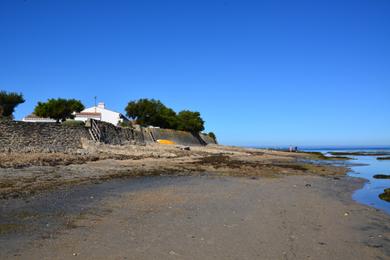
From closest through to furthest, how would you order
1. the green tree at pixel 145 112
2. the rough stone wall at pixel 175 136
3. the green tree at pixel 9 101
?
the green tree at pixel 9 101 < the rough stone wall at pixel 175 136 < the green tree at pixel 145 112

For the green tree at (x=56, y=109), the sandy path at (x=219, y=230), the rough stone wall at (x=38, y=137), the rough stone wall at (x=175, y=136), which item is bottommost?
the sandy path at (x=219, y=230)

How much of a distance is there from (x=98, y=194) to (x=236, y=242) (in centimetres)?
662

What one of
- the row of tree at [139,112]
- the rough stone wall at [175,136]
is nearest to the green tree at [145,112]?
the row of tree at [139,112]

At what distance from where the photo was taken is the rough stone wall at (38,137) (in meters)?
28.4

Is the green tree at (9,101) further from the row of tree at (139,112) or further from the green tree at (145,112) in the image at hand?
the green tree at (145,112)

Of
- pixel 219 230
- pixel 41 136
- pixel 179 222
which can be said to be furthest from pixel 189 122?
pixel 219 230

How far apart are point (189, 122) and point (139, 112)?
14.3 m

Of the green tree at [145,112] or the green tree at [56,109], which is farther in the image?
the green tree at [145,112]

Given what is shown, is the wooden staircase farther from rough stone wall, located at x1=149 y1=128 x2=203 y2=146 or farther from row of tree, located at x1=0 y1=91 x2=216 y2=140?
rough stone wall, located at x1=149 y1=128 x2=203 y2=146

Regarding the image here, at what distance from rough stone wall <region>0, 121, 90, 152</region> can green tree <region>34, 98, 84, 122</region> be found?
1740 centimetres

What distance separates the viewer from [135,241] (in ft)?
23.4

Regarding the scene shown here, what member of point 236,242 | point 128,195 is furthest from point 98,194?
point 236,242

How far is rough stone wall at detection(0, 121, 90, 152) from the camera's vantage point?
93.3 ft

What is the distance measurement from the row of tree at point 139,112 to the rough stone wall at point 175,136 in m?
4.25
